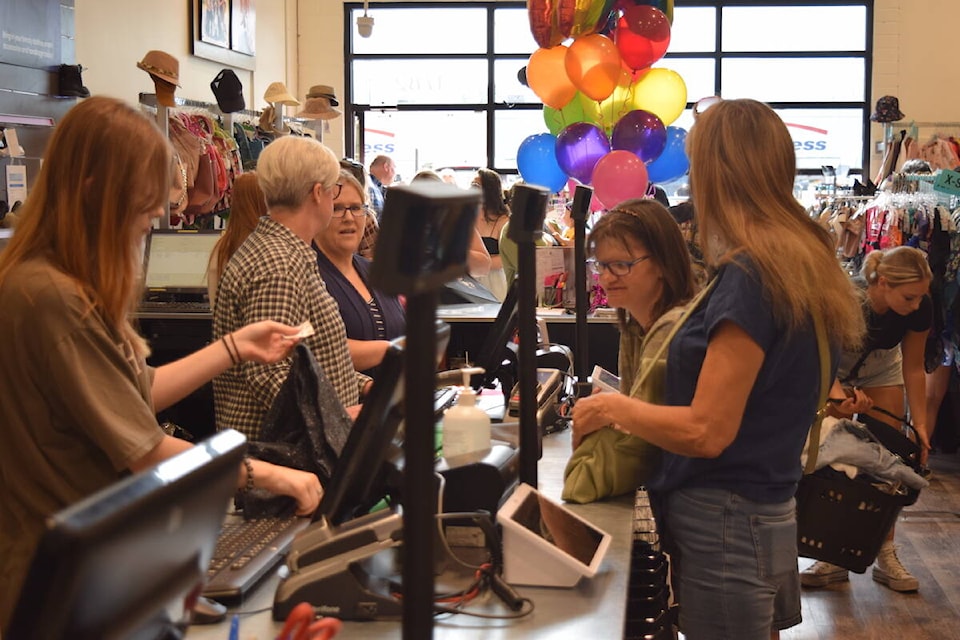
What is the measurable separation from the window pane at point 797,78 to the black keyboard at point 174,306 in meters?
7.05

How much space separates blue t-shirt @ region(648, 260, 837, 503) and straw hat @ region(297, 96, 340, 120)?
7065 millimetres

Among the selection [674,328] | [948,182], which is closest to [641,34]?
[948,182]

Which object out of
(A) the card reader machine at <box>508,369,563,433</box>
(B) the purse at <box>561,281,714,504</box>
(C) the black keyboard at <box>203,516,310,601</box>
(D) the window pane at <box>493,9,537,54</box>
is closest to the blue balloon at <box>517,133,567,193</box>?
(A) the card reader machine at <box>508,369,563,433</box>

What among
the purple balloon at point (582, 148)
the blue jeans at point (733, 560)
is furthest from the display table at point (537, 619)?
the purple balloon at point (582, 148)

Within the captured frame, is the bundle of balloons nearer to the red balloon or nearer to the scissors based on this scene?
the red balloon

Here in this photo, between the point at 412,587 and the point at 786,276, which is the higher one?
the point at 786,276

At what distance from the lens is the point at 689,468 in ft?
6.88

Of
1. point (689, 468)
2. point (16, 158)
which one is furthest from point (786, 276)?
point (16, 158)

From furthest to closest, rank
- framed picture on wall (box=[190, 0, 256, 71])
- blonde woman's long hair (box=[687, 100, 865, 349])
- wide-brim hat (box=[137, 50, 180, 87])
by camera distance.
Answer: framed picture on wall (box=[190, 0, 256, 71]) < wide-brim hat (box=[137, 50, 180, 87]) < blonde woman's long hair (box=[687, 100, 865, 349])

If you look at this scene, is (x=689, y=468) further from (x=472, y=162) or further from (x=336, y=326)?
(x=472, y=162)

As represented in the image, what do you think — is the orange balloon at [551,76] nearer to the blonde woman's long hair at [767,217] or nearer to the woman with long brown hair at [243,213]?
the woman with long brown hair at [243,213]

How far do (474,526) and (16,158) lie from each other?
447 cm

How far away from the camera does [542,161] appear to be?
6375 mm

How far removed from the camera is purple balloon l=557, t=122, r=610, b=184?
233 inches
